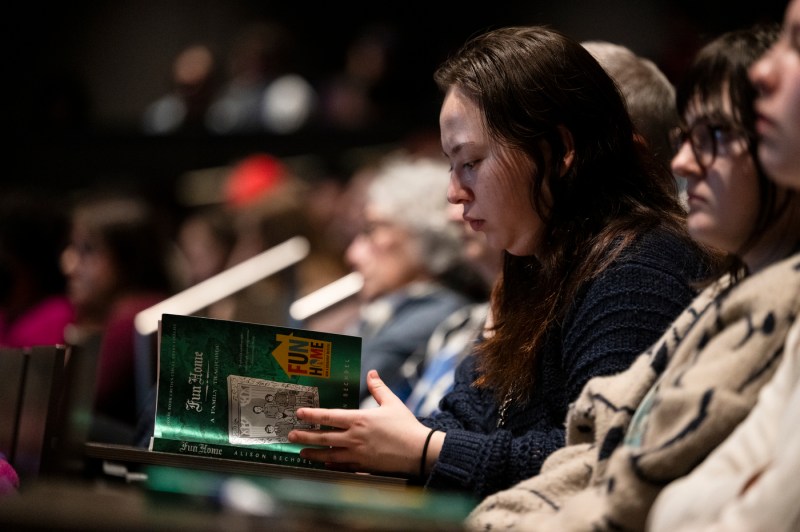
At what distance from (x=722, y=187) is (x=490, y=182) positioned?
2.05 ft

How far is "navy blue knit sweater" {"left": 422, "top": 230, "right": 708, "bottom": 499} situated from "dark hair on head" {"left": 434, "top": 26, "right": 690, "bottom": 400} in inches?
1.7

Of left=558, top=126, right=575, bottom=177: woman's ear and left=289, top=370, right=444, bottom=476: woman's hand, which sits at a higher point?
left=558, top=126, right=575, bottom=177: woman's ear

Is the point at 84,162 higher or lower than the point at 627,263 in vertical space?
higher

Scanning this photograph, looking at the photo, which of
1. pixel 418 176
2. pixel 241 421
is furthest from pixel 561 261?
pixel 418 176

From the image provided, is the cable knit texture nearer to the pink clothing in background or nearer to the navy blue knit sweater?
the navy blue knit sweater

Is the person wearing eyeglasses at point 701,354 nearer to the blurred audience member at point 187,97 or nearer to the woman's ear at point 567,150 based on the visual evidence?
the woman's ear at point 567,150

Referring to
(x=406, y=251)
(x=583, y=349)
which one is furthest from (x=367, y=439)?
(x=406, y=251)

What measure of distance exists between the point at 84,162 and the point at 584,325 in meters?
6.11

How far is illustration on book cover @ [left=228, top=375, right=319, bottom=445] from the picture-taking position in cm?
193

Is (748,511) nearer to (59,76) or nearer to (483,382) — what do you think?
(483,382)

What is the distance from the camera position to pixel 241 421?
6.34 ft

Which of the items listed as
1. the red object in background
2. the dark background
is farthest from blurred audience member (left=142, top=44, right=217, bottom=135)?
the red object in background

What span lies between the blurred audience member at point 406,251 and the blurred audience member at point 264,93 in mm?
3154

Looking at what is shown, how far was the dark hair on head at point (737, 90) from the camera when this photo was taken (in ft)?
4.80
